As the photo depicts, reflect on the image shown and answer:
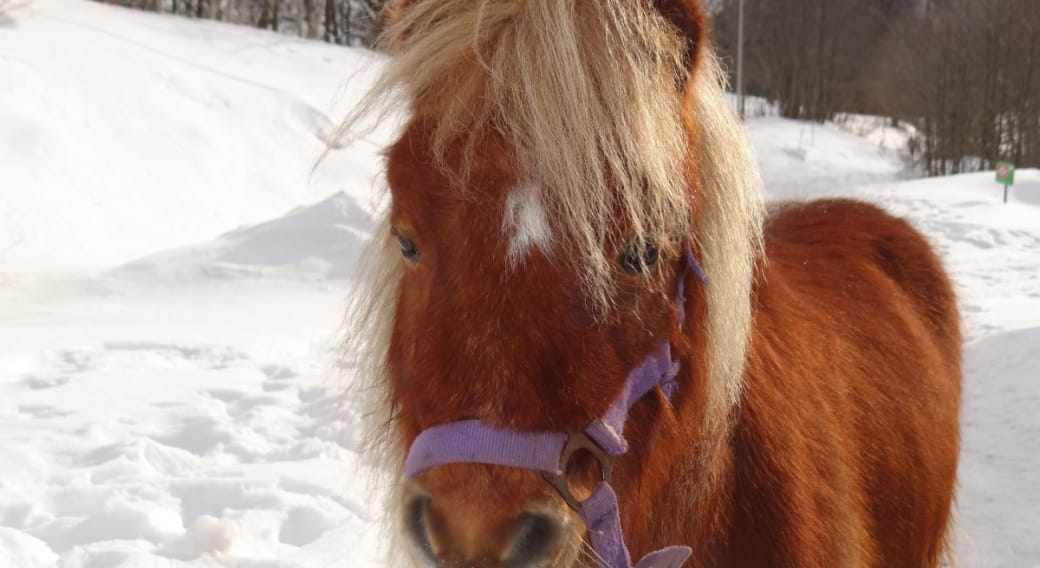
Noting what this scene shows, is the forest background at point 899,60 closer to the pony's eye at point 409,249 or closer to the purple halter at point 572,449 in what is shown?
the pony's eye at point 409,249

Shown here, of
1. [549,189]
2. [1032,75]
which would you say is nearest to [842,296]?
[549,189]

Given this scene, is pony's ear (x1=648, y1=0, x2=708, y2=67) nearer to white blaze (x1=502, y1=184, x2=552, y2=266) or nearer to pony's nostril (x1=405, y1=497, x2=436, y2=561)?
white blaze (x1=502, y1=184, x2=552, y2=266)

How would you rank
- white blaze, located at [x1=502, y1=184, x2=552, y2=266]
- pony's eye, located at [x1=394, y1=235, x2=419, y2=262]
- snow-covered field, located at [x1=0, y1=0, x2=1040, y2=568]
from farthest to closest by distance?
snow-covered field, located at [x1=0, y1=0, x2=1040, y2=568] → pony's eye, located at [x1=394, y1=235, x2=419, y2=262] → white blaze, located at [x1=502, y1=184, x2=552, y2=266]

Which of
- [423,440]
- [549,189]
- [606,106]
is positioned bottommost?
[423,440]

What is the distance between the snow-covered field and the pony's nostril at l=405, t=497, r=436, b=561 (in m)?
1.18

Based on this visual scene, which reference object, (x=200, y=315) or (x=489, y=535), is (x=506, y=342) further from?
(x=200, y=315)

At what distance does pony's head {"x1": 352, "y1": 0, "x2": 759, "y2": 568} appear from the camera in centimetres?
Answer: 134

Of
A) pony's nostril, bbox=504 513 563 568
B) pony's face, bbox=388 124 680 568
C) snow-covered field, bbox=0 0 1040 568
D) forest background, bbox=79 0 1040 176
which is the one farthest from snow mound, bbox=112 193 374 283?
pony's nostril, bbox=504 513 563 568

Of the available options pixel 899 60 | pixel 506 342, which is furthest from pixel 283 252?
pixel 899 60

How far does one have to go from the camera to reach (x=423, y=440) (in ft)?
4.47

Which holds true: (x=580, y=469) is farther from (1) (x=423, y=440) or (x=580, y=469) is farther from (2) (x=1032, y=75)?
(2) (x=1032, y=75)

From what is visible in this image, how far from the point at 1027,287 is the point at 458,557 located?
26.7ft

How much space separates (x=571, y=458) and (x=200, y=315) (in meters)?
6.28

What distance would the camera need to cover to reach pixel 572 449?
1.34 meters
